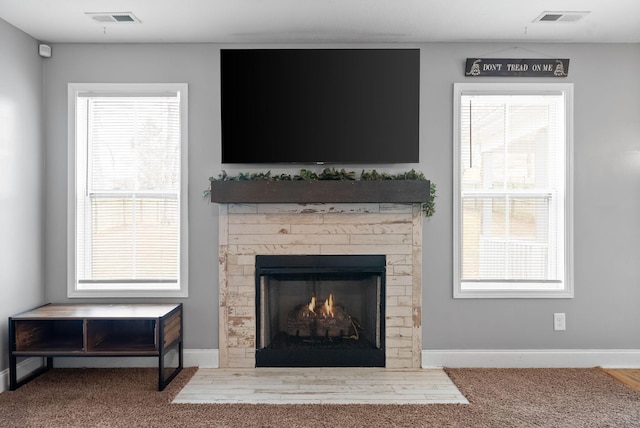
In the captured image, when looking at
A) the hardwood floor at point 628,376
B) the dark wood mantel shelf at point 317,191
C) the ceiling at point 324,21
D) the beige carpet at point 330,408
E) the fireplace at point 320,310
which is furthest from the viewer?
the fireplace at point 320,310

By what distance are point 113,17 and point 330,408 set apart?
2.85 m

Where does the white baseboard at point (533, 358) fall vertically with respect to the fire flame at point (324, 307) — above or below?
below

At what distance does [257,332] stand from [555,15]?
9.88 feet

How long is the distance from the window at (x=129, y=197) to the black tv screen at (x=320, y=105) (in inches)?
20.6

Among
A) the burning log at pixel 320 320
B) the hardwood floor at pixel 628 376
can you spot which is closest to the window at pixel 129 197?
Answer: the burning log at pixel 320 320

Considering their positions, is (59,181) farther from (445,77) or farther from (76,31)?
(445,77)

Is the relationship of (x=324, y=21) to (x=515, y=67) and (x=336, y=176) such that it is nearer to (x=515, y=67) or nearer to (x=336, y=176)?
(x=336, y=176)

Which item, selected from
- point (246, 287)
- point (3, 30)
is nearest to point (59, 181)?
point (3, 30)

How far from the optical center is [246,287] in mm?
3590

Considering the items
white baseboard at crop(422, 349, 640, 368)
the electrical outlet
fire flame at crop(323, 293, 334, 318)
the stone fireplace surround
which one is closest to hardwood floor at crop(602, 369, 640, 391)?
white baseboard at crop(422, 349, 640, 368)

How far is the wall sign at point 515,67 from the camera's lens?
3568 mm

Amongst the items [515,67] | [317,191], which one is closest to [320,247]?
[317,191]

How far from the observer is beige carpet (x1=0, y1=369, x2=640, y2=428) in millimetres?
2693

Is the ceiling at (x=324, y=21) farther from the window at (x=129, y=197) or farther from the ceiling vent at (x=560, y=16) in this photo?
the window at (x=129, y=197)
